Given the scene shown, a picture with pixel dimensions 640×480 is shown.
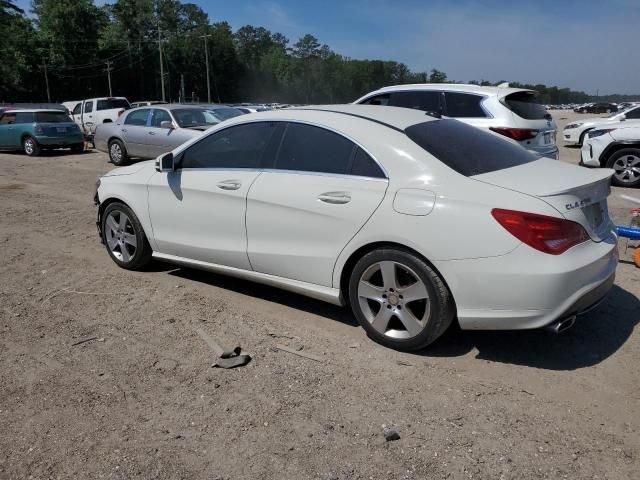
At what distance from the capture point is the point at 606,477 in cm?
255

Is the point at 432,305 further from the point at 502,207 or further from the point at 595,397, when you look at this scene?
the point at 595,397

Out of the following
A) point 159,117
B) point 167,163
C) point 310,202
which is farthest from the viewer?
point 159,117

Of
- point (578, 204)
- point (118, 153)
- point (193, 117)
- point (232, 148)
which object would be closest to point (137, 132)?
point (118, 153)

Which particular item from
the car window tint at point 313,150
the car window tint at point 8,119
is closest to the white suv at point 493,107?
the car window tint at point 313,150

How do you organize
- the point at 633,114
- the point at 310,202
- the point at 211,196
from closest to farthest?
the point at 310,202
the point at 211,196
the point at 633,114

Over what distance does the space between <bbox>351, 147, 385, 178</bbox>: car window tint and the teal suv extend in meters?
15.9

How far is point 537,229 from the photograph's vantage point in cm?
322

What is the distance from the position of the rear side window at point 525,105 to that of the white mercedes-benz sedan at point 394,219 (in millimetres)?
4498

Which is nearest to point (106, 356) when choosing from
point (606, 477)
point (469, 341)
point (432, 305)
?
point (432, 305)

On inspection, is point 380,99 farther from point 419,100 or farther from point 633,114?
point 633,114

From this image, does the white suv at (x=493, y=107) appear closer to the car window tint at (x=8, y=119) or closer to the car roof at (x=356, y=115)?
the car roof at (x=356, y=115)

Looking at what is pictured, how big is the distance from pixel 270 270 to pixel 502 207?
1824 mm

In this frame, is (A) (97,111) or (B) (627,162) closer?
(B) (627,162)

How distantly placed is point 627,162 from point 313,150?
826cm
